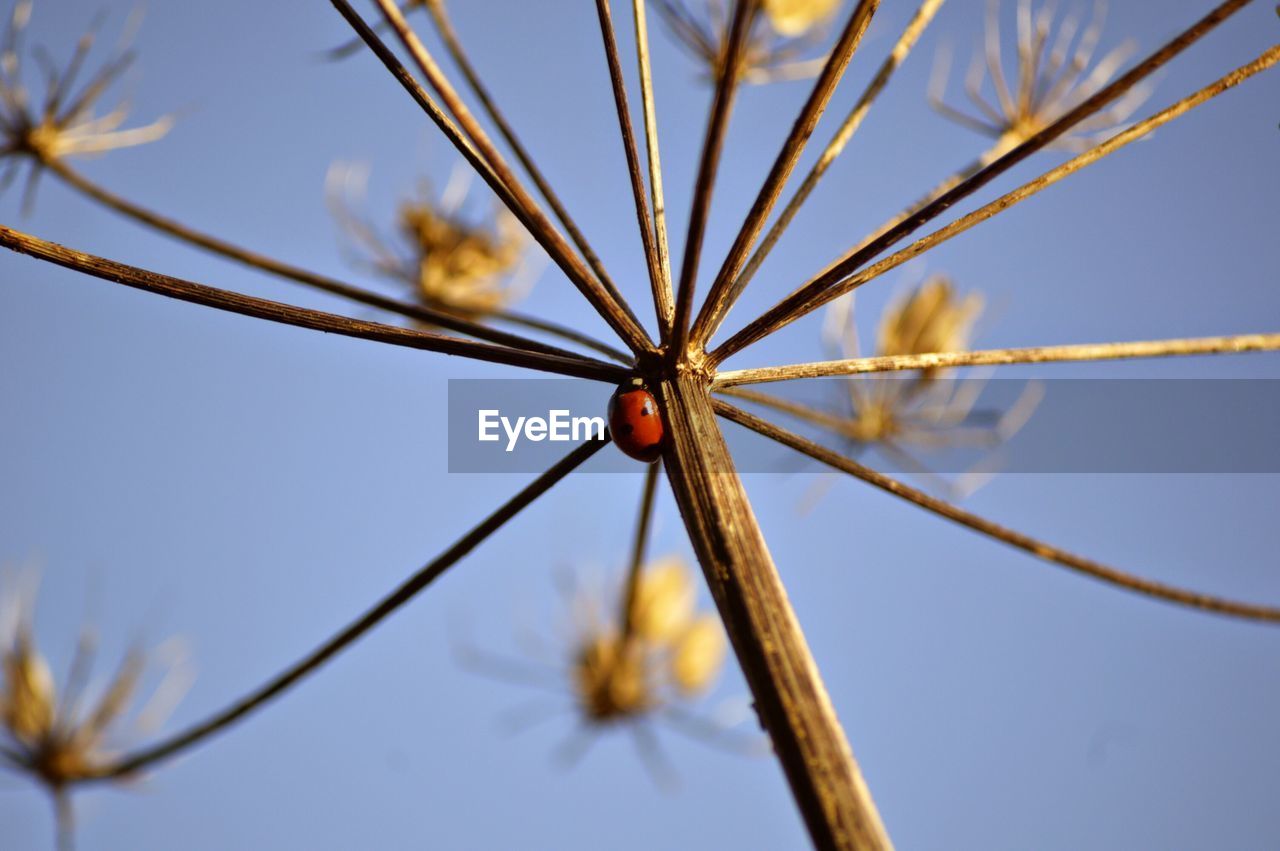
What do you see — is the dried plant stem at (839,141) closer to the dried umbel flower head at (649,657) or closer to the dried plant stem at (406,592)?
the dried plant stem at (406,592)

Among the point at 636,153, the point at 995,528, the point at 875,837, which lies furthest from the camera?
the point at 636,153

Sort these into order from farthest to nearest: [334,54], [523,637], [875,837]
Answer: [523,637], [334,54], [875,837]

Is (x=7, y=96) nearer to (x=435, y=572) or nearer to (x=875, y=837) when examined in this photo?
(x=435, y=572)

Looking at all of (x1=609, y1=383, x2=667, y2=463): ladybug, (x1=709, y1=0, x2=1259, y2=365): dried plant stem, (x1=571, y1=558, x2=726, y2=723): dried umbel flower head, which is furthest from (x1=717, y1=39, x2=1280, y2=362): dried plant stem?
(x1=571, y1=558, x2=726, y2=723): dried umbel flower head

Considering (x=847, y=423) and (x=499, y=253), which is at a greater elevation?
(x=499, y=253)

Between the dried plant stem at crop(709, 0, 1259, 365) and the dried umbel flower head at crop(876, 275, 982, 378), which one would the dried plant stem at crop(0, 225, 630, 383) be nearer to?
the dried plant stem at crop(709, 0, 1259, 365)

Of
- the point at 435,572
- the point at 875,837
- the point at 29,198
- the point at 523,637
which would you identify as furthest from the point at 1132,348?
the point at 523,637

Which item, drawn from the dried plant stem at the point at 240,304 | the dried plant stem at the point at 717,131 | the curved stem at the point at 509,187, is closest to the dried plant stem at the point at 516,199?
the curved stem at the point at 509,187
